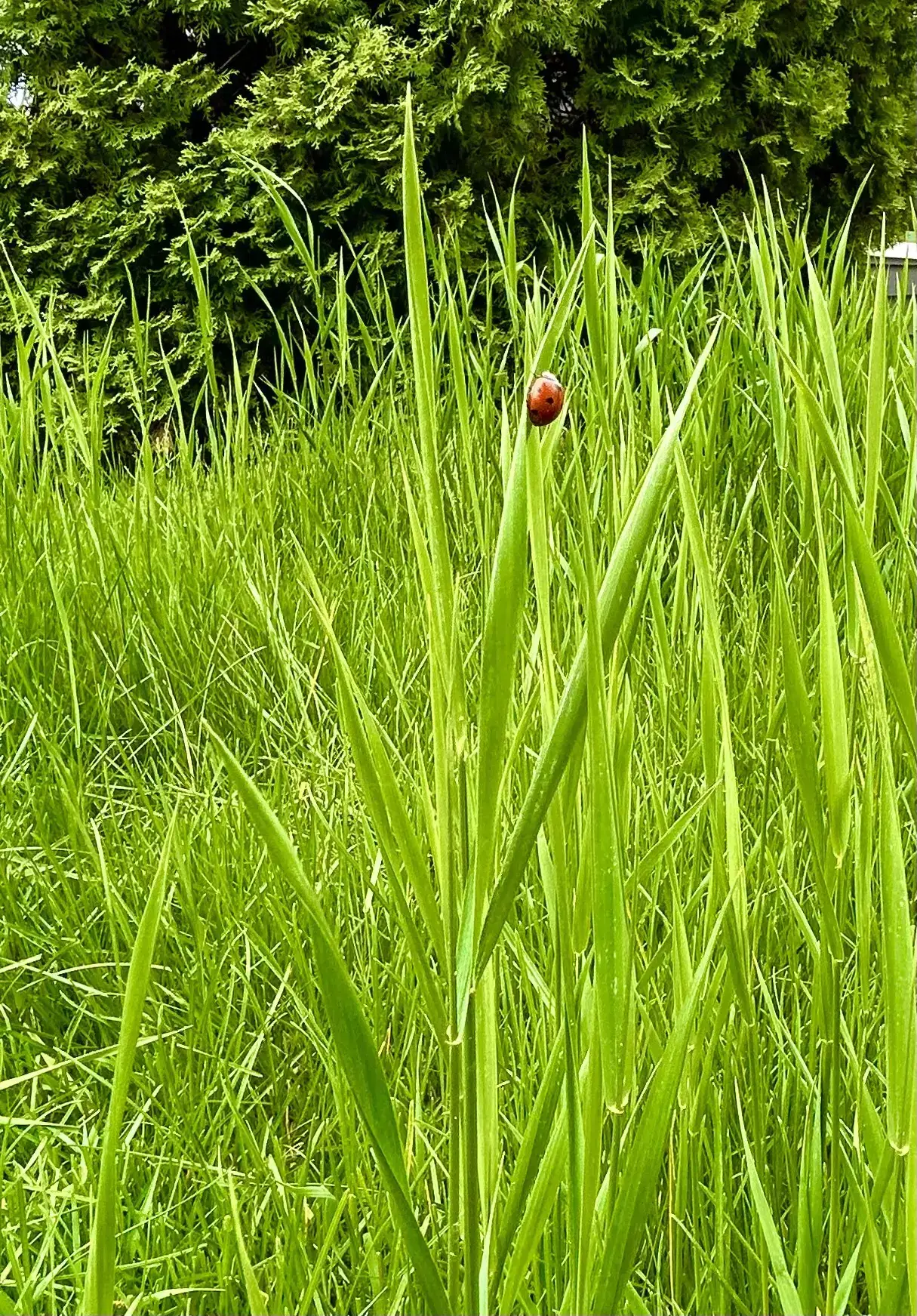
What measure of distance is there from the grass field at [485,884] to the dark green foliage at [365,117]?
2556 mm

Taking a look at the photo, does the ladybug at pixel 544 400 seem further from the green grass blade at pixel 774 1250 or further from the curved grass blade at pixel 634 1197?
the green grass blade at pixel 774 1250

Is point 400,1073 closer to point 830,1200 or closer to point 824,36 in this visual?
point 830,1200

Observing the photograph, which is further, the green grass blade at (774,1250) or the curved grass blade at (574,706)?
the green grass blade at (774,1250)

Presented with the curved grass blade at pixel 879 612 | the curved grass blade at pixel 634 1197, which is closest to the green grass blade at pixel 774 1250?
the curved grass blade at pixel 634 1197

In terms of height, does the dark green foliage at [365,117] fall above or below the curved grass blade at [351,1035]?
above

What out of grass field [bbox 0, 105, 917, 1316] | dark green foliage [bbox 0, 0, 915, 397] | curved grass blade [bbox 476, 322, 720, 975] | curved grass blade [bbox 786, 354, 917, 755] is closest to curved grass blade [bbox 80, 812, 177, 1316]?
grass field [bbox 0, 105, 917, 1316]

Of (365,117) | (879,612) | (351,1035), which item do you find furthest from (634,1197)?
(365,117)

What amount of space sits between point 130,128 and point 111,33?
0.43 meters

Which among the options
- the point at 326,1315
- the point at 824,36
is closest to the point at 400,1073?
the point at 326,1315

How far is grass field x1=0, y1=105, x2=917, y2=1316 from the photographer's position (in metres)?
0.41

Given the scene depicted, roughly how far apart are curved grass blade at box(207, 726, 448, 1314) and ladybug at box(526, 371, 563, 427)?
0.46ft

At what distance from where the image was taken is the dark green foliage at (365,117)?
4188 millimetres

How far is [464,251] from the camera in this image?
14.4 ft

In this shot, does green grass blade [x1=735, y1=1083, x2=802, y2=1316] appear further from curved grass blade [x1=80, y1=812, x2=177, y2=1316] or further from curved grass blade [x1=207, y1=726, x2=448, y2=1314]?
curved grass blade [x1=80, y1=812, x2=177, y2=1316]
